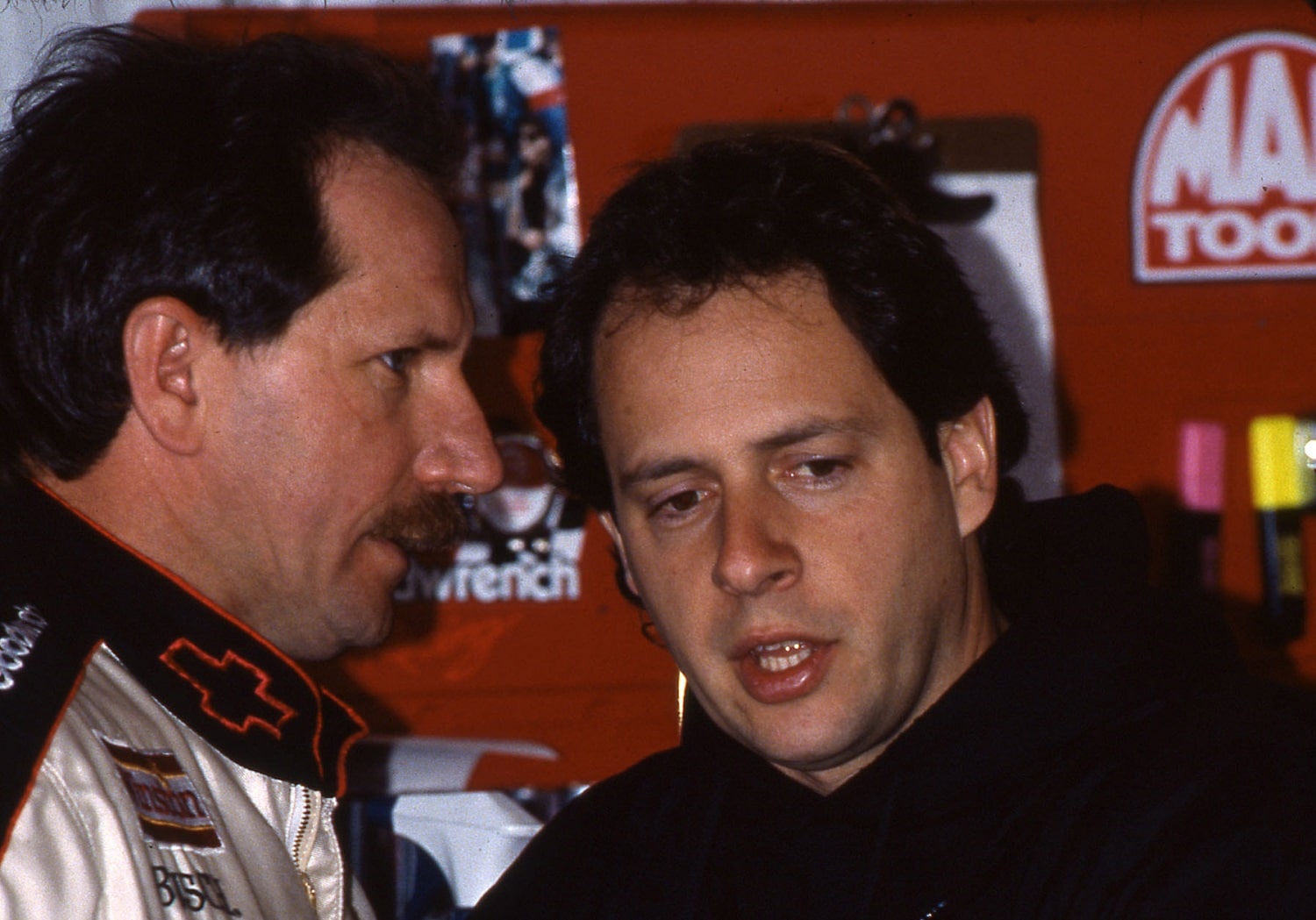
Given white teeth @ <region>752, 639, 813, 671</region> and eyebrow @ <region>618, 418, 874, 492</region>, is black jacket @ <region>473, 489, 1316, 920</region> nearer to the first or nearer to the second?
white teeth @ <region>752, 639, 813, 671</region>

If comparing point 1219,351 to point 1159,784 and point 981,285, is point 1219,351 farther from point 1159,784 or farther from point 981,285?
point 1159,784

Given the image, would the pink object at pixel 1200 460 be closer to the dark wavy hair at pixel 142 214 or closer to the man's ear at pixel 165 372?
the dark wavy hair at pixel 142 214

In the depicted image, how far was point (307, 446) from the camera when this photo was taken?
190 centimetres

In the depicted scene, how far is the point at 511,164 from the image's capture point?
2.58m

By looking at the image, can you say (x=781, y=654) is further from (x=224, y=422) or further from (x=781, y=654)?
(x=224, y=422)

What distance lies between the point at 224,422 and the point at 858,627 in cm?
79

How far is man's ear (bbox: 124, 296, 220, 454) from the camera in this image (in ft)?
6.02

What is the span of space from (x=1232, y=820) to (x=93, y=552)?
124 centimetres

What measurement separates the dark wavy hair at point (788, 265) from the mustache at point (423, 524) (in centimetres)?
20

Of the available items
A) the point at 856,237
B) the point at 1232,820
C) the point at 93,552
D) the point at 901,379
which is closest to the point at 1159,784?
the point at 1232,820

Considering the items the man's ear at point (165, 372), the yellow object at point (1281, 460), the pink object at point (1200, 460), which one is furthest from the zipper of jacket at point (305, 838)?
the yellow object at point (1281, 460)

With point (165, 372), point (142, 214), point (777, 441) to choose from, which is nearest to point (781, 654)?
point (777, 441)

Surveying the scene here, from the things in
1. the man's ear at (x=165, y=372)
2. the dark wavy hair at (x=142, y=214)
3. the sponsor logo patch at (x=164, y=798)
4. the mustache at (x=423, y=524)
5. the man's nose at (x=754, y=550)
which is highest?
the dark wavy hair at (x=142, y=214)

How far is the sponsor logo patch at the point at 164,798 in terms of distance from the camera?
1589 mm
